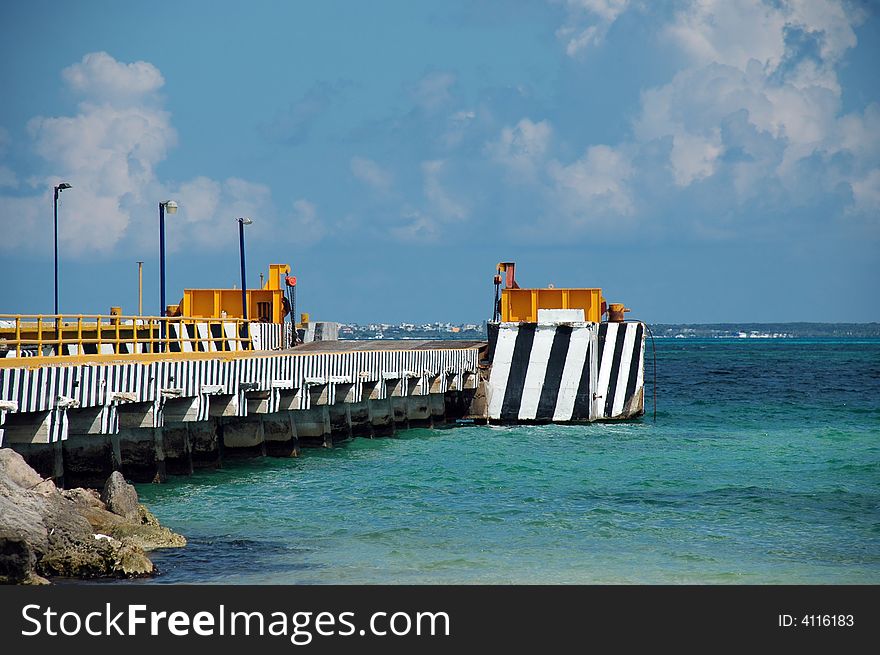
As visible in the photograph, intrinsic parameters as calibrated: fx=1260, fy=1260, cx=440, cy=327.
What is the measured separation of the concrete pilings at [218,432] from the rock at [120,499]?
118 inches

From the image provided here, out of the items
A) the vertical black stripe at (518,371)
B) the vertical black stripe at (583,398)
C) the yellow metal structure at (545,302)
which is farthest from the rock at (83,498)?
the yellow metal structure at (545,302)

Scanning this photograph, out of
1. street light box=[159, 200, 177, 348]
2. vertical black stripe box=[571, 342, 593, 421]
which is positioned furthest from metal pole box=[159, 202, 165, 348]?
vertical black stripe box=[571, 342, 593, 421]

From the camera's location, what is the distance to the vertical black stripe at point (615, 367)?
139 feet

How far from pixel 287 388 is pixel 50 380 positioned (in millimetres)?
9924

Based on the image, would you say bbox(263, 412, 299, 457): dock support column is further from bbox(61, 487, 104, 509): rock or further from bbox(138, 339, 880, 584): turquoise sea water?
bbox(61, 487, 104, 509): rock

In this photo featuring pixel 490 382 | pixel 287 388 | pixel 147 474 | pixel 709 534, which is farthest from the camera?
pixel 490 382

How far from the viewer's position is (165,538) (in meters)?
19.3

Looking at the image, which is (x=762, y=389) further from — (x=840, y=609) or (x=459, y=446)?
(x=840, y=609)

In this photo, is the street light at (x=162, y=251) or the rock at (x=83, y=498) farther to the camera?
the street light at (x=162, y=251)

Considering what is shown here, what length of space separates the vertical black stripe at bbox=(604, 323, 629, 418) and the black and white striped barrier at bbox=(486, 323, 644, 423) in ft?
0.99

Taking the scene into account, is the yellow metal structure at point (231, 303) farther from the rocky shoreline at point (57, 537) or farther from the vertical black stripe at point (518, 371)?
the rocky shoreline at point (57, 537)

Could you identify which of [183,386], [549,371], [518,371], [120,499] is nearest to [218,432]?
[183,386]

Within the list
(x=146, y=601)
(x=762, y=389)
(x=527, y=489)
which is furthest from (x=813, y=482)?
(x=762, y=389)

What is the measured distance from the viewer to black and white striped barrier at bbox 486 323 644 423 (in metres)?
41.0
